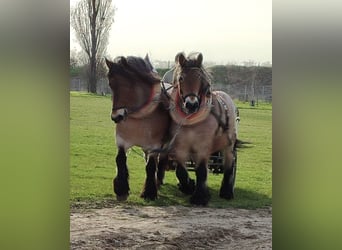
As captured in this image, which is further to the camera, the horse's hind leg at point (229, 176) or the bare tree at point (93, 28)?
the horse's hind leg at point (229, 176)

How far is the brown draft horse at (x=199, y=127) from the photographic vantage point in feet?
7.21

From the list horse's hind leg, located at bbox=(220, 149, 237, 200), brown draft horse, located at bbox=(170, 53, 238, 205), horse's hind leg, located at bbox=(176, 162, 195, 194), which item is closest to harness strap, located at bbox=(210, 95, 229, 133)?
brown draft horse, located at bbox=(170, 53, 238, 205)

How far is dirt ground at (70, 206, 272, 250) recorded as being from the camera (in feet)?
7.16

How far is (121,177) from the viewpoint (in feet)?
7.36

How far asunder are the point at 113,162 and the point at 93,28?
569 millimetres

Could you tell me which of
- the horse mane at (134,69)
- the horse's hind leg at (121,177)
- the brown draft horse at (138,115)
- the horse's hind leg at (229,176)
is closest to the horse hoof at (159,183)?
the brown draft horse at (138,115)

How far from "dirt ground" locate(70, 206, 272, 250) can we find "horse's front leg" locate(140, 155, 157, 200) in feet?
0.18

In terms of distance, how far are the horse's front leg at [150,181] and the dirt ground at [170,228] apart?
0.18 ft

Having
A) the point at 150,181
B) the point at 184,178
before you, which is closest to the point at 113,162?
the point at 150,181

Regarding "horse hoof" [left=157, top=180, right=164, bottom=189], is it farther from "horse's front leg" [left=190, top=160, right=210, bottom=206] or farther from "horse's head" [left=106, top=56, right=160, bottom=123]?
"horse's head" [left=106, top=56, right=160, bottom=123]

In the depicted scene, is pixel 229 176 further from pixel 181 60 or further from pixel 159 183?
pixel 181 60

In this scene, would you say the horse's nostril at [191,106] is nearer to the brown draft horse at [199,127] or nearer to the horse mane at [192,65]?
Result: the brown draft horse at [199,127]
